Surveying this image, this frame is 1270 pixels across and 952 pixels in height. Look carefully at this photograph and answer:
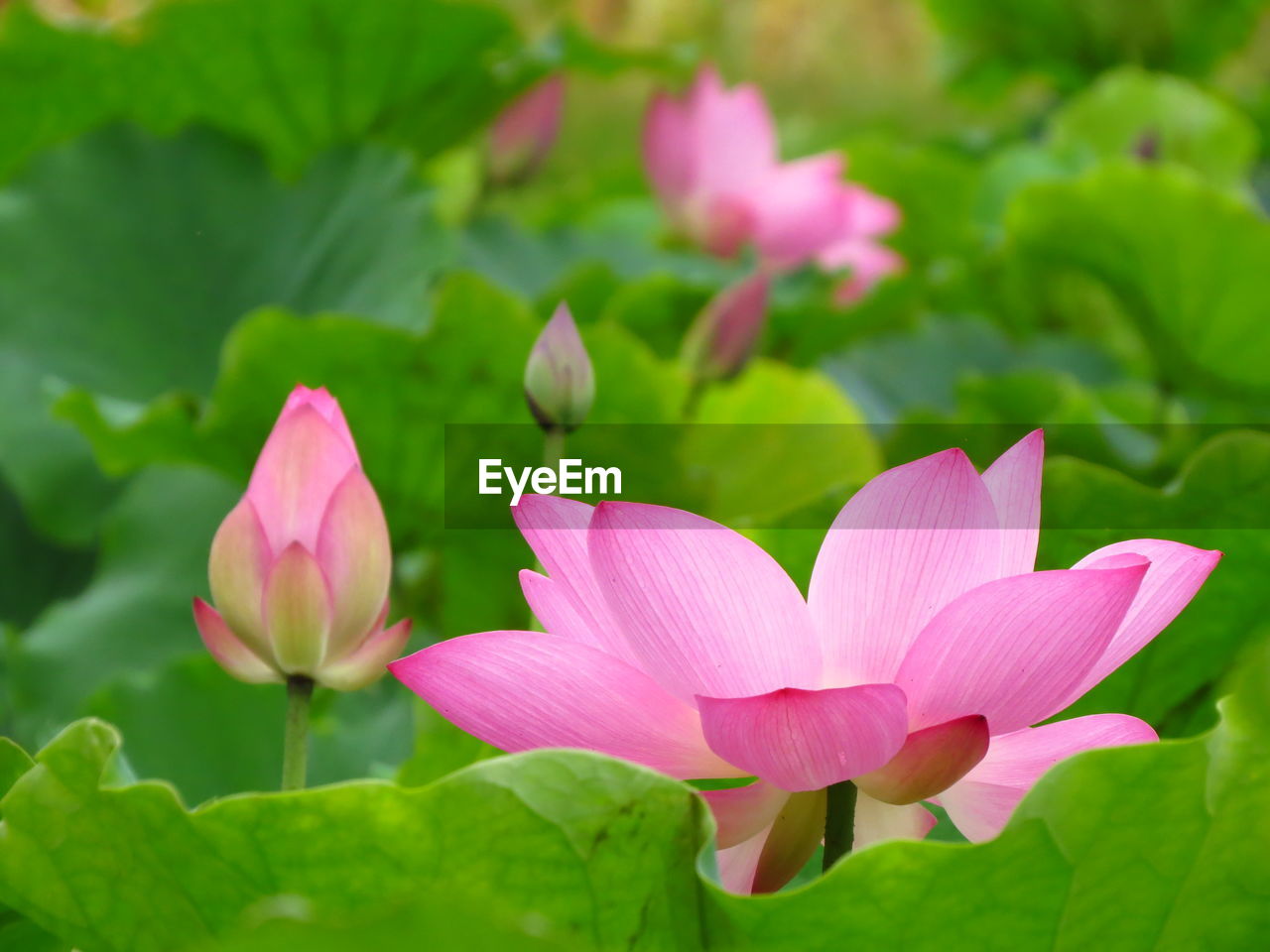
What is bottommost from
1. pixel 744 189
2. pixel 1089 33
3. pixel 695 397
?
pixel 695 397

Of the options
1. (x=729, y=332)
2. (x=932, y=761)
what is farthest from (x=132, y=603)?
(x=932, y=761)

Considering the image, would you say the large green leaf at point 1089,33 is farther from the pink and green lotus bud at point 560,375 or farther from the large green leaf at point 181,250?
the pink and green lotus bud at point 560,375

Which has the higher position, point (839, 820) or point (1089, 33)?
point (1089, 33)

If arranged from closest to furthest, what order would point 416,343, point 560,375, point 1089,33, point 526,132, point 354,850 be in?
point 354,850, point 560,375, point 416,343, point 526,132, point 1089,33

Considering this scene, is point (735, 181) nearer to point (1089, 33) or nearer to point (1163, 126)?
point (1163, 126)
